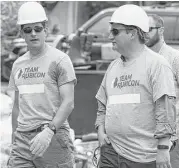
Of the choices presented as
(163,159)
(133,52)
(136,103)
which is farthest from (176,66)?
(163,159)

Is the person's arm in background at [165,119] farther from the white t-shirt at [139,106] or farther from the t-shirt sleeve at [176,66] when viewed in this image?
the t-shirt sleeve at [176,66]

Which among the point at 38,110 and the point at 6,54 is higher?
the point at 38,110

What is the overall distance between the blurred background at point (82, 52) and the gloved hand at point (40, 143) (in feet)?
7.64

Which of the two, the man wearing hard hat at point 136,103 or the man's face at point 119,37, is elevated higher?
the man's face at point 119,37

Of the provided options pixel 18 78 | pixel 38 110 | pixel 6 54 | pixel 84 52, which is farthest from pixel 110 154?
pixel 6 54

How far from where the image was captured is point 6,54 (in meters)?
13.8

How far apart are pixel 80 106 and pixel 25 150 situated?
3783 millimetres

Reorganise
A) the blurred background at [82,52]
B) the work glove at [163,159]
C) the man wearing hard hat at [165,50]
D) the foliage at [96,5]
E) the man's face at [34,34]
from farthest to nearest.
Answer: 1. the foliage at [96,5]
2. the blurred background at [82,52]
3. the man wearing hard hat at [165,50]
4. the man's face at [34,34]
5. the work glove at [163,159]

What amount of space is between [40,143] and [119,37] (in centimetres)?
97

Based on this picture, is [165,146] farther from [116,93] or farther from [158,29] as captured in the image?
[158,29]

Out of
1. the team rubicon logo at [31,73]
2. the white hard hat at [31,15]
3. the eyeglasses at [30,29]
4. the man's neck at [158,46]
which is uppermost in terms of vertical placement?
the white hard hat at [31,15]

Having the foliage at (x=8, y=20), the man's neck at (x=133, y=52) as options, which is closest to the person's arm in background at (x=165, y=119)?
the man's neck at (x=133, y=52)

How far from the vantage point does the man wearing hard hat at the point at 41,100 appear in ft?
15.4

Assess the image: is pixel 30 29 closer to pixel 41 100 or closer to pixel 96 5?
pixel 41 100
